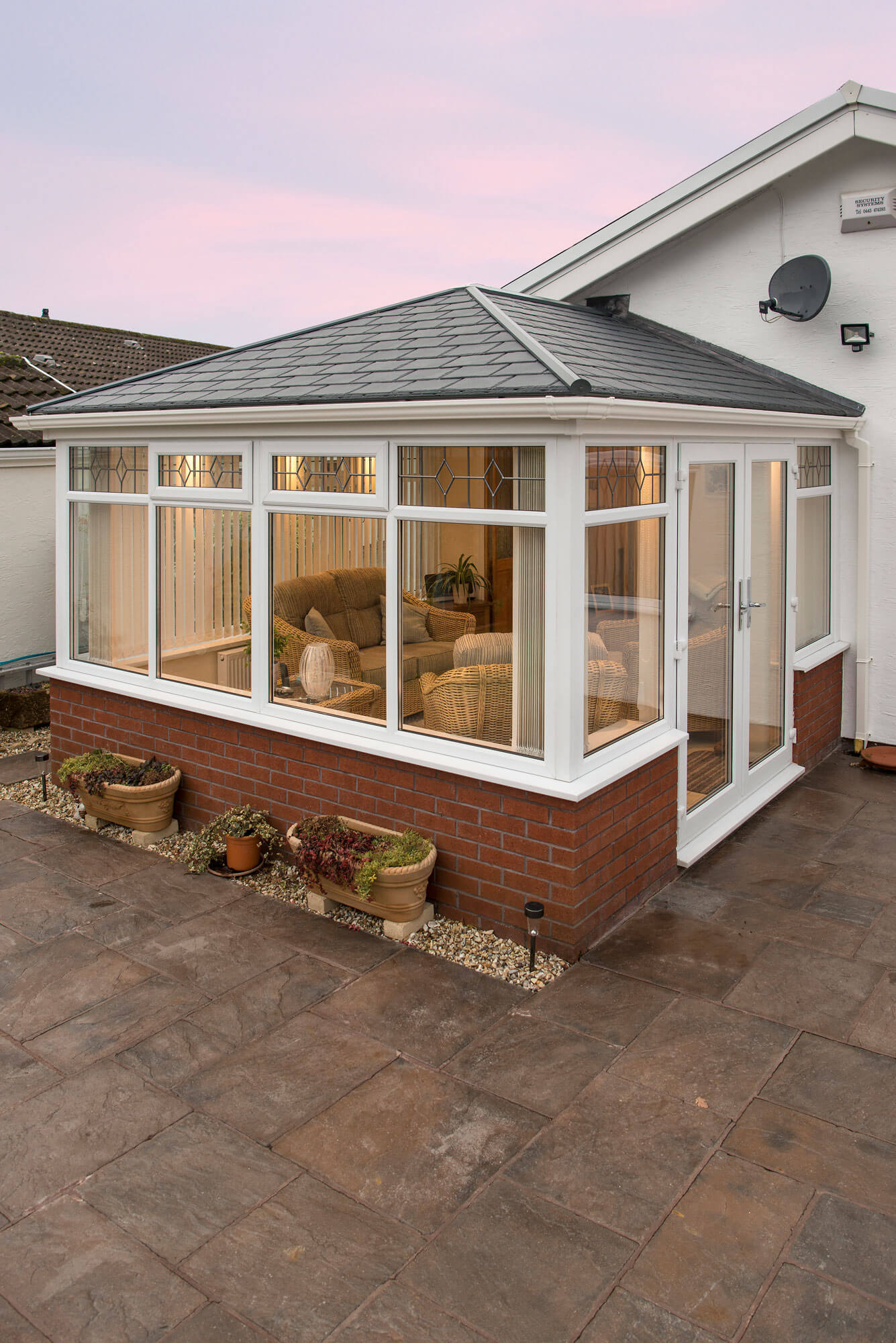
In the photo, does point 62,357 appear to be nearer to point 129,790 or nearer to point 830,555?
point 129,790

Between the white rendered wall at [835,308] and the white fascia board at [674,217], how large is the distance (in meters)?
0.21

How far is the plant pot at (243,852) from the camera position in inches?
234

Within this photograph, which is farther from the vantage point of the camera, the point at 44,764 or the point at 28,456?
the point at 28,456

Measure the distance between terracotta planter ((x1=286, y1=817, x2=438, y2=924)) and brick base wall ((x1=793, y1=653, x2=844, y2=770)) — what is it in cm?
348

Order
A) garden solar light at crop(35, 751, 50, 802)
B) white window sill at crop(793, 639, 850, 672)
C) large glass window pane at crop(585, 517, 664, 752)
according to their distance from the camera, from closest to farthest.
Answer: large glass window pane at crop(585, 517, 664, 752) < garden solar light at crop(35, 751, 50, 802) < white window sill at crop(793, 639, 850, 672)

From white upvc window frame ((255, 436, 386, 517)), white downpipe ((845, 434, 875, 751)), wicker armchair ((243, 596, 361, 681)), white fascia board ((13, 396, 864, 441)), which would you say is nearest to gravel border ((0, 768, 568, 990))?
wicker armchair ((243, 596, 361, 681))

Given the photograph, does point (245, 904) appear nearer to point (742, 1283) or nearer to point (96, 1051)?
point (96, 1051)

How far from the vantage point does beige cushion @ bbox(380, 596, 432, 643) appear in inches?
208

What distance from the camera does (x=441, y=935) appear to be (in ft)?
17.0

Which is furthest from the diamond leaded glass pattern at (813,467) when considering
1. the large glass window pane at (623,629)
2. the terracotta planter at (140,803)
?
the terracotta planter at (140,803)

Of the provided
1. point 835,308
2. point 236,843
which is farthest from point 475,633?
point 835,308

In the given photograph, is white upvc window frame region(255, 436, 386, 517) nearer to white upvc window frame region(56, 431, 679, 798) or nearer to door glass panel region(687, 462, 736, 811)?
white upvc window frame region(56, 431, 679, 798)

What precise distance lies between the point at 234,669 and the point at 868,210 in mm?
5641

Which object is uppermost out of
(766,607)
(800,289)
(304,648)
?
(800,289)
